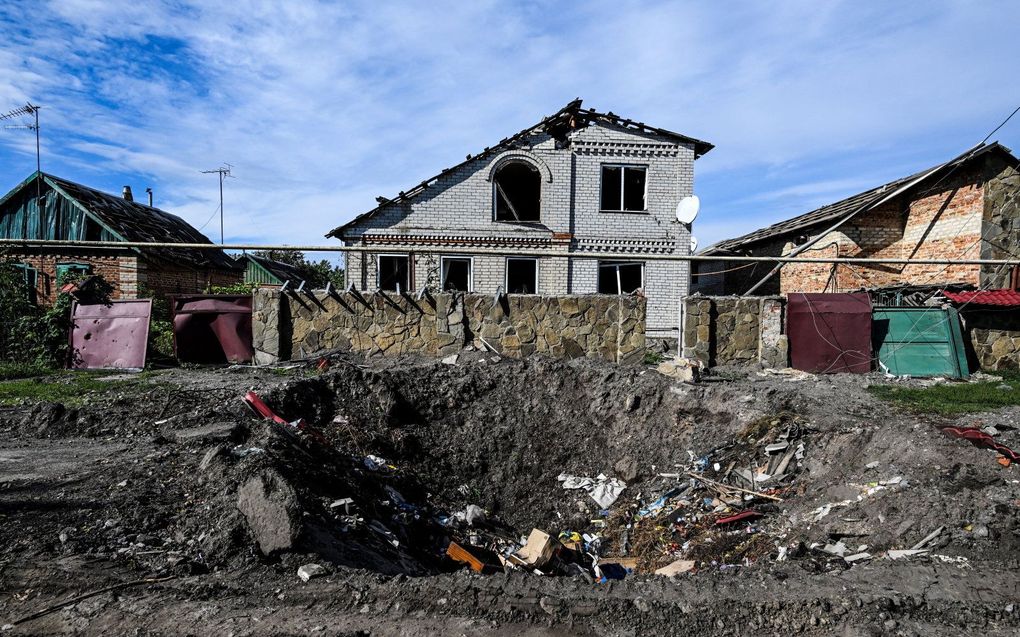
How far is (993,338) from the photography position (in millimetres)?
11859

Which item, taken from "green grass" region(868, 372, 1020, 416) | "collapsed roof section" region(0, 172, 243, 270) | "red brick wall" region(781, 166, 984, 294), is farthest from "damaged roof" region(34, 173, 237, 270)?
"red brick wall" region(781, 166, 984, 294)

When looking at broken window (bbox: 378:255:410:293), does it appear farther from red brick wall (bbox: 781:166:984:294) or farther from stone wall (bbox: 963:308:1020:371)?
stone wall (bbox: 963:308:1020:371)

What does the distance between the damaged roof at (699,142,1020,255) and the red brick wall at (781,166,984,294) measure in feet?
1.40

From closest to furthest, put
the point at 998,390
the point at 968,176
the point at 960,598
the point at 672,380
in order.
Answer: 1. the point at 960,598
2. the point at 672,380
3. the point at 998,390
4. the point at 968,176

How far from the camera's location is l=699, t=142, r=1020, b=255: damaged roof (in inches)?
522

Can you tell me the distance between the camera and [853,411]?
765 cm

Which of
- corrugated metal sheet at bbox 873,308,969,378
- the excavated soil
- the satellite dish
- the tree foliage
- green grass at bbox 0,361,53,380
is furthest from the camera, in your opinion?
the tree foliage

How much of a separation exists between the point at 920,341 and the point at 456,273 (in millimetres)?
11441

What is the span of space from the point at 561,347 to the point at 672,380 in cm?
270

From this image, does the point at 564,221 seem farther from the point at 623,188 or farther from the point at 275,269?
the point at 275,269

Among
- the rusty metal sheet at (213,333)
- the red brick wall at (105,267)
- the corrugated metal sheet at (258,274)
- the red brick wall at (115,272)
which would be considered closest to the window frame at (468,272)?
the rusty metal sheet at (213,333)

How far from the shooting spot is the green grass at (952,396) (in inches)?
319

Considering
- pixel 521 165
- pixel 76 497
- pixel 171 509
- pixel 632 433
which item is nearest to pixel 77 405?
pixel 76 497

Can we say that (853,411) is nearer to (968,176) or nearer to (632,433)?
(632,433)
